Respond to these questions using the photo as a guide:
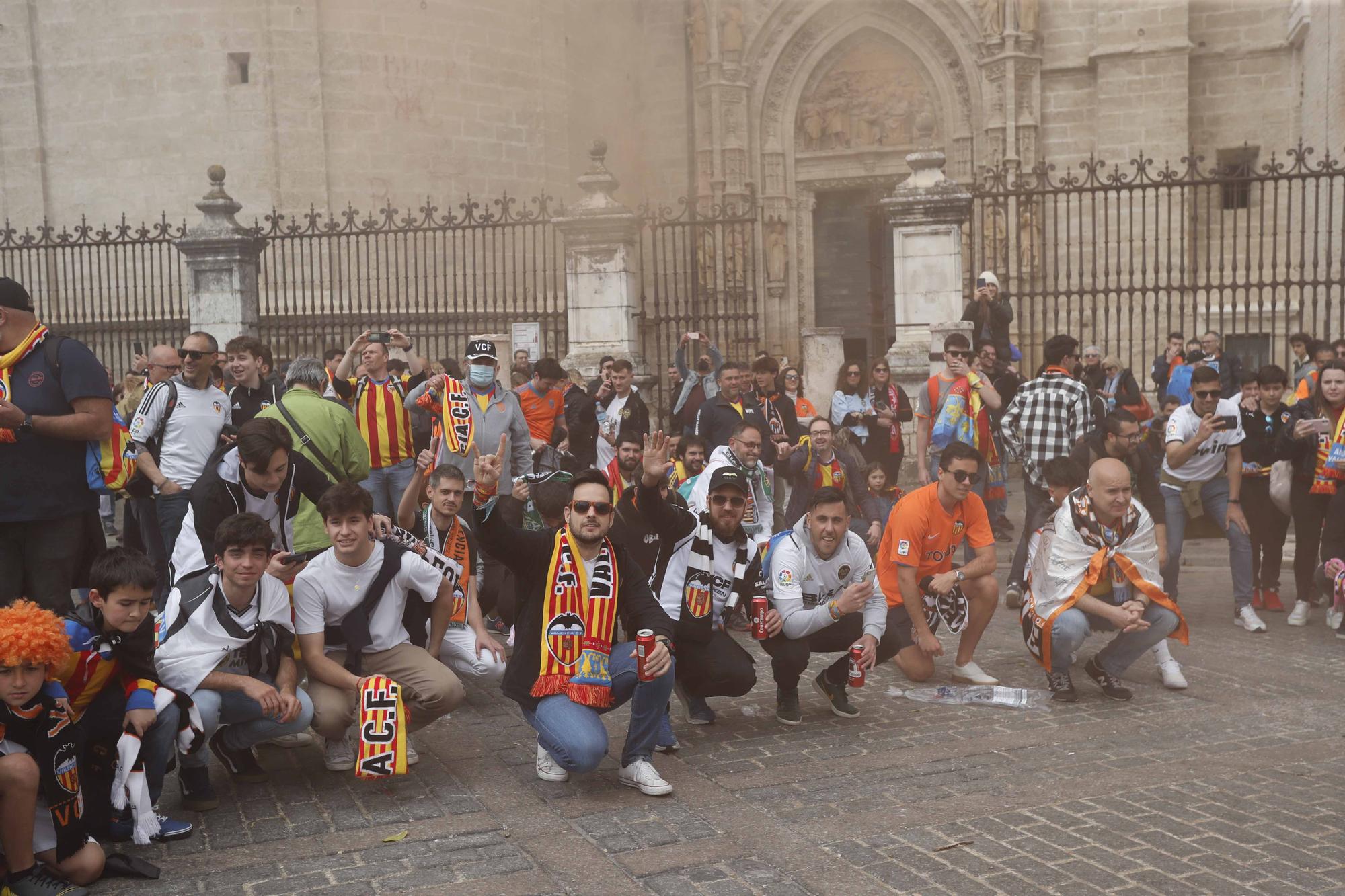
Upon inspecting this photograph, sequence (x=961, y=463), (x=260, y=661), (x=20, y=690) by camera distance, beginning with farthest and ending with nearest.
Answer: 1. (x=961, y=463)
2. (x=260, y=661)
3. (x=20, y=690)

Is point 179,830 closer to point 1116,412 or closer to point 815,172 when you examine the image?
point 1116,412

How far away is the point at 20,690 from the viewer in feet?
13.9

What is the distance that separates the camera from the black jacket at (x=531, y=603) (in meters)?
5.48

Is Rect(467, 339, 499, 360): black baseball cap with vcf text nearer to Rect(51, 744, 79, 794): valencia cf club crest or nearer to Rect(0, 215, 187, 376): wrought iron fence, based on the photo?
Rect(51, 744, 79, 794): valencia cf club crest

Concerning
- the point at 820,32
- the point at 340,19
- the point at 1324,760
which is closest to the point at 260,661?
the point at 1324,760

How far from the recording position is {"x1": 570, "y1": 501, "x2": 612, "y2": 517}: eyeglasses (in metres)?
5.48

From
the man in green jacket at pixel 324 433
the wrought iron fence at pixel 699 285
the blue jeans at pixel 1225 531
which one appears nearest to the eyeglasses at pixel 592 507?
the man in green jacket at pixel 324 433

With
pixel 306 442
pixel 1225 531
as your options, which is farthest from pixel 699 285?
pixel 306 442

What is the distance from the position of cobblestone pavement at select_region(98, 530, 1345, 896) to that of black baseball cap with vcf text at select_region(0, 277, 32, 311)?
213cm

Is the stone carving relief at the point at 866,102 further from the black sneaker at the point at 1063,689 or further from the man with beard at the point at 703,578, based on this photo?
the man with beard at the point at 703,578

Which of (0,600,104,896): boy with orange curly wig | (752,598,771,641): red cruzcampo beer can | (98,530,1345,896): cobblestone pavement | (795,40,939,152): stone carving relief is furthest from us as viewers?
(795,40,939,152): stone carving relief

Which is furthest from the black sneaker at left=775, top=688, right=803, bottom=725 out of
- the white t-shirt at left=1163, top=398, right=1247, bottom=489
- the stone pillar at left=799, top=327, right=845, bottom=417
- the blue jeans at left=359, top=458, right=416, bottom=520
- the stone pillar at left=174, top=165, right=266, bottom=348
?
the stone pillar at left=174, top=165, right=266, bottom=348

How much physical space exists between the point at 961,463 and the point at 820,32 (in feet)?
60.6

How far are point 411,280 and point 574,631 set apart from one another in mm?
16621
